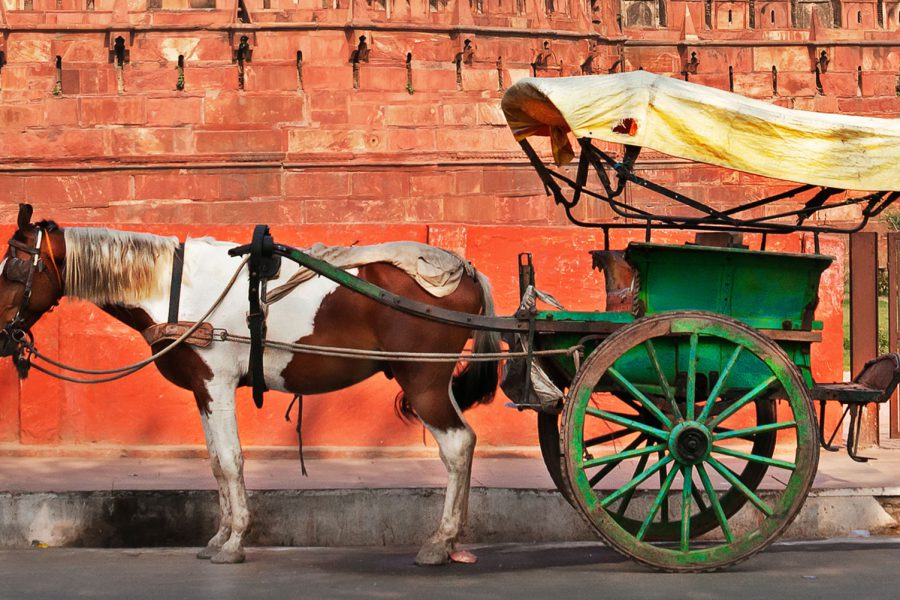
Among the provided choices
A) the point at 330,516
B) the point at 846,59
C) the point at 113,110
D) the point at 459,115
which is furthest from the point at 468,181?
the point at 330,516

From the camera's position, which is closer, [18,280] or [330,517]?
[18,280]

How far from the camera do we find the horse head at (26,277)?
665 centimetres

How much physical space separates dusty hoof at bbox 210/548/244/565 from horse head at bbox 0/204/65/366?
1190 millimetres

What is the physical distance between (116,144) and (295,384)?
12.2 m

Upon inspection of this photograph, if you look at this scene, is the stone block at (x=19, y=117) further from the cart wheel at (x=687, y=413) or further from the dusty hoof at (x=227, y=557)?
the cart wheel at (x=687, y=413)

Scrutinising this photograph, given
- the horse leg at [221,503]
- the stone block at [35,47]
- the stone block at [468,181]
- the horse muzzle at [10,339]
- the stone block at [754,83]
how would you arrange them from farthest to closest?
the stone block at [754,83]
the stone block at [468,181]
the stone block at [35,47]
the horse leg at [221,503]
the horse muzzle at [10,339]

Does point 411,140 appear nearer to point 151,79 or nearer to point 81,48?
point 151,79

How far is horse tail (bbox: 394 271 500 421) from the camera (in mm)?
7094

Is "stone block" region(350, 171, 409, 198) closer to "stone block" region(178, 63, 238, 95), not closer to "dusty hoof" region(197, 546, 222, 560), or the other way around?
"stone block" region(178, 63, 238, 95)

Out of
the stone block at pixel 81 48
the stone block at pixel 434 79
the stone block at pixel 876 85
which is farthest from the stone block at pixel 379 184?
the stone block at pixel 876 85

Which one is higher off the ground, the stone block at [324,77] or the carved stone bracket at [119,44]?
the carved stone bracket at [119,44]

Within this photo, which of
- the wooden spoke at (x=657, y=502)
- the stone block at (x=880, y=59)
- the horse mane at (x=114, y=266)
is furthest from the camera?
the stone block at (x=880, y=59)

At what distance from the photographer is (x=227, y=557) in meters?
6.76

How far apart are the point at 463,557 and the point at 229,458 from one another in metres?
1.10
